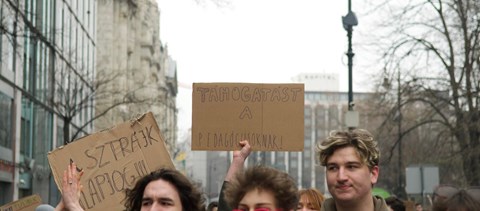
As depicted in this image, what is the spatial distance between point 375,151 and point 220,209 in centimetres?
101

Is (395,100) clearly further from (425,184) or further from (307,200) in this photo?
(307,200)

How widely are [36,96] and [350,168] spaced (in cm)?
3061

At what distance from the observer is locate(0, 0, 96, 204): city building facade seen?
29377 millimetres

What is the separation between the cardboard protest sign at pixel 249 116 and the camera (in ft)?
23.6

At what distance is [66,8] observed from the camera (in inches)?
1583

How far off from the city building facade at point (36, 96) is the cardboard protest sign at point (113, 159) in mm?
19766

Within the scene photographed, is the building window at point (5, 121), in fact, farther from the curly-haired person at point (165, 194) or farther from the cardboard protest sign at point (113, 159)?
the curly-haired person at point (165, 194)

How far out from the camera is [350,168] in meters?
5.08

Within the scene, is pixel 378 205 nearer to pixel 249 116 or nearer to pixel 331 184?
pixel 331 184

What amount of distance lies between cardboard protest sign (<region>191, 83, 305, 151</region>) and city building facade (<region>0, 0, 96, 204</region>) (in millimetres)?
19058

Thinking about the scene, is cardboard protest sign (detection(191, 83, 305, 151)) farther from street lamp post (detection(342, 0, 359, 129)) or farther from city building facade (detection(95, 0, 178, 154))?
city building facade (detection(95, 0, 178, 154))

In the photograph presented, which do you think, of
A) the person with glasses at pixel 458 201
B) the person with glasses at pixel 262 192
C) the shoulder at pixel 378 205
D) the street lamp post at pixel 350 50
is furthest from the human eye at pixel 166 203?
the street lamp post at pixel 350 50

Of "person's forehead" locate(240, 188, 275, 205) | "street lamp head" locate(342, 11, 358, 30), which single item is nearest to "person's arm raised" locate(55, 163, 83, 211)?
"person's forehead" locate(240, 188, 275, 205)

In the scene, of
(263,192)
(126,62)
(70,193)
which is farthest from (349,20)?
(126,62)
